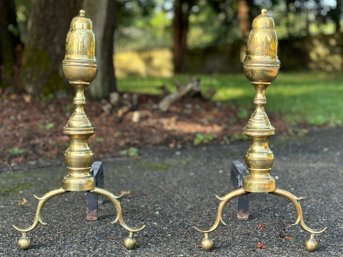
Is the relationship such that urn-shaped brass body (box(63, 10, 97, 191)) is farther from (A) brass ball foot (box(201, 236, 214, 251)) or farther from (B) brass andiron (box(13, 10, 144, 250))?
(A) brass ball foot (box(201, 236, 214, 251))

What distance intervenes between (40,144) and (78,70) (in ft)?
10.1

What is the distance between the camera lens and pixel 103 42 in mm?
7711

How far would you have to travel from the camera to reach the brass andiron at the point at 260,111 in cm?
283

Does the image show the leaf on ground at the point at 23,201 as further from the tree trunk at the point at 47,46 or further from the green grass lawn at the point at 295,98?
the green grass lawn at the point at 295,98

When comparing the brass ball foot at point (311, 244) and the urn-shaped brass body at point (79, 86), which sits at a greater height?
the urn-shaped brass body at point (79, 86)

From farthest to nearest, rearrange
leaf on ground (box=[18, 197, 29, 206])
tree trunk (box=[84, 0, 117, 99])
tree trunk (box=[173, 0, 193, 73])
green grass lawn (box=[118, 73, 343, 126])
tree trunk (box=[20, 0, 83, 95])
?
tree trunk (box=[173, 0, 193, 73]) → green grass lawn (box=[118, 73, 343, 126]) → tree trunk (box=[84, 0, 117, 99]) → tree trunk (box=[20, 0, 83, 95]) → leaf on ground (box=[18, 197, 29, 206])

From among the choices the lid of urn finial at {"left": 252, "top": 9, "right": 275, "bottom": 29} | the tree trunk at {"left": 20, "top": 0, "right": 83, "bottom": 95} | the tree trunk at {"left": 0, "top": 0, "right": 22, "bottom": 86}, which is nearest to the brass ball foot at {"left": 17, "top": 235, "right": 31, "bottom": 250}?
the lid of urn finial at {"left": 252, "top": 9, "right": 275, "bottom": 29}

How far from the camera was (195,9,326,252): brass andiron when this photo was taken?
9.28ft

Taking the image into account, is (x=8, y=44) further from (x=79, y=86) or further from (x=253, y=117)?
(x=253, y=117)

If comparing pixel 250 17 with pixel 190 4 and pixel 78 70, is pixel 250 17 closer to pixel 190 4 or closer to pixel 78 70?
pixel 190 4

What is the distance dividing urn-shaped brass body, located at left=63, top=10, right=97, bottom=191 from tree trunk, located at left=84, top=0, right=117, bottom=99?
4.65 metres

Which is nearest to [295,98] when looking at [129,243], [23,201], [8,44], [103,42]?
[103,42]

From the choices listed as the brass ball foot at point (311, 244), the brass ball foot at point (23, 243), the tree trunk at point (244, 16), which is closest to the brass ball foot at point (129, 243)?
the brass ball foot at point (23, 243)

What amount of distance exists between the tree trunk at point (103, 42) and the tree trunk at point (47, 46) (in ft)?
1.26
